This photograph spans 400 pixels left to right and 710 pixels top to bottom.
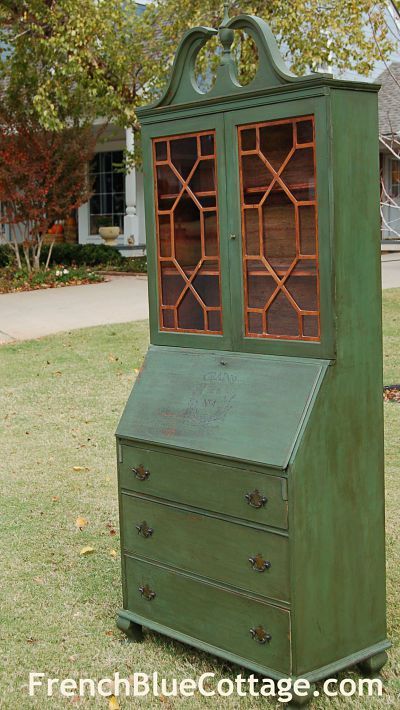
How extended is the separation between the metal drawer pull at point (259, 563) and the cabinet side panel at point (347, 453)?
11cm

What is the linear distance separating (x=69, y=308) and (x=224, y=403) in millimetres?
9684

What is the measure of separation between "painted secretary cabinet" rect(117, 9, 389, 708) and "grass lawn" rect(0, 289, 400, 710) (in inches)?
7.1

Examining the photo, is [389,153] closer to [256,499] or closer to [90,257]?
[90,257]

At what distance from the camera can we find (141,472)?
3.45 m

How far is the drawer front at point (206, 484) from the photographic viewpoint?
301cm

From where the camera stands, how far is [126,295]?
1357cm

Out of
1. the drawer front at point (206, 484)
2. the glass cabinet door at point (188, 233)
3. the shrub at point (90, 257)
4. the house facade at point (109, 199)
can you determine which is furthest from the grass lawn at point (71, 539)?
the house facade at point (109, 199)

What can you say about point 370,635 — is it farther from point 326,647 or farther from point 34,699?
point 34,699

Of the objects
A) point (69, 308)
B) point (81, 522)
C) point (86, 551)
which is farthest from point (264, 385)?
point (69, 308)

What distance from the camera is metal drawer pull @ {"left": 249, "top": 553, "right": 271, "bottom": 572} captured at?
10.00ft

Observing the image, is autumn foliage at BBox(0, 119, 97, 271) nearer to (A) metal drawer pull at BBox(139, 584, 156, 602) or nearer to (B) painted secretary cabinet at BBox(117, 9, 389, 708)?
(B) painted secretary cabinet at BBox(117, 9, 389, 708)

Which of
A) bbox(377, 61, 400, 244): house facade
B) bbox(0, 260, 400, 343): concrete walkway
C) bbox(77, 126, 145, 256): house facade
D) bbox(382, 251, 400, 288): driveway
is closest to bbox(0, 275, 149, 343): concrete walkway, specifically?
bbox(0, 260, 400, 343): concrete walkway

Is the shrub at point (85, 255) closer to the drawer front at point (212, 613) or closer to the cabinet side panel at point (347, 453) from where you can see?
the drawer front at point (212, 613)

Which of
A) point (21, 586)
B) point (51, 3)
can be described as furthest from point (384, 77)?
point (21, 586)
